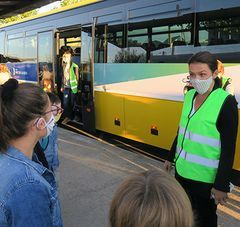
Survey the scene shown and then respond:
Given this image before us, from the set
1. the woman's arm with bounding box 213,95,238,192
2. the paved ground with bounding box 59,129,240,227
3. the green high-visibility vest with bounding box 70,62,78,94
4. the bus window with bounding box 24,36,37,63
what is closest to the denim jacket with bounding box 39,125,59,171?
the paved ground with bounding box 59,129,240,227

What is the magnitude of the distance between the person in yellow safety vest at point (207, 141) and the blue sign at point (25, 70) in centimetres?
1017

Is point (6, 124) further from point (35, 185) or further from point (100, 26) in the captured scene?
point (100, 26)

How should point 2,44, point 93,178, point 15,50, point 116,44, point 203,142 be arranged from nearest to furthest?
point 203,142 → point 93,178 → point 116,44 → point 15,50 → point 2,44

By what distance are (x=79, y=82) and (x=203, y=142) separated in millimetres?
7282

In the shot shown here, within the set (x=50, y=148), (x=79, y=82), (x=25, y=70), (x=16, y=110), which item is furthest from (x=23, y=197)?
(x=25, y=70)

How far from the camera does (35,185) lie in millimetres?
1652

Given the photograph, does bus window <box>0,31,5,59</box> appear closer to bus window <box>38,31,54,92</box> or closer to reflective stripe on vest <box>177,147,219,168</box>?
bus window <box>38,31,54,92</box>

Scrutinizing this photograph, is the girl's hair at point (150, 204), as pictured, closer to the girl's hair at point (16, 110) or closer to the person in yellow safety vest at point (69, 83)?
the girl's hair at point (16, 110)

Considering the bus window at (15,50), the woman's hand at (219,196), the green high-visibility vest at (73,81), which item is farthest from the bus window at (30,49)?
the woman's hand at (219,196)

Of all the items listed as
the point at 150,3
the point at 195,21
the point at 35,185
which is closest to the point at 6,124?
the point at 35,185

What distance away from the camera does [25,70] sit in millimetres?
13492

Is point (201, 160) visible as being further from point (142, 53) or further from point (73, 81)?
point (73, 81)

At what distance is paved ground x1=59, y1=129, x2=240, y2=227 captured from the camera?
459 cm

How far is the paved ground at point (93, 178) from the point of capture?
4586mm
